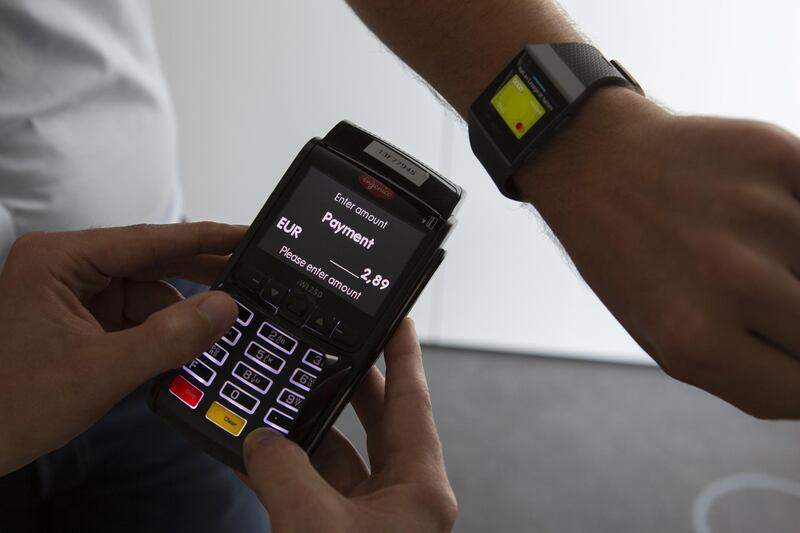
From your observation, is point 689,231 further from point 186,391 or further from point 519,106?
point 186,391

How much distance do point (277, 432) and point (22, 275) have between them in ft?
0.72

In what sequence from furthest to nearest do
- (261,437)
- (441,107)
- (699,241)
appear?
(441,107), (261,437), (699,241)

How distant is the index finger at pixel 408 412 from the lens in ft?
1.62

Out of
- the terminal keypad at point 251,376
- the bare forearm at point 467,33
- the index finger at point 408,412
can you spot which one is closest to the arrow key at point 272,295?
the terminal keypad at point 251,376

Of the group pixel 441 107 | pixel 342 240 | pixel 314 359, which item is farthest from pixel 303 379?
pixel 441 107

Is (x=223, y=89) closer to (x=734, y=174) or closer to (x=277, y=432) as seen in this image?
(x=277, y=432)

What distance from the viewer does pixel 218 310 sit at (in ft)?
1.65

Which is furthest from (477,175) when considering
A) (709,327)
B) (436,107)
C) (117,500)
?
(709,327)

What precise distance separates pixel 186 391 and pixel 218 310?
0.10 meters

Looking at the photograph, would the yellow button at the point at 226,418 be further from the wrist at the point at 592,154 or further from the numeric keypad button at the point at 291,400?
the wrist at the point at 592,154

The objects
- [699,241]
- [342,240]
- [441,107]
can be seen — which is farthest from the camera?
[441,107]

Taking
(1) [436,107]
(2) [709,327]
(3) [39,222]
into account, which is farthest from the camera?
(1) [436,107]

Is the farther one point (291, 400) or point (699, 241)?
point (291, 400)

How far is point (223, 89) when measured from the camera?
1.52 metres
